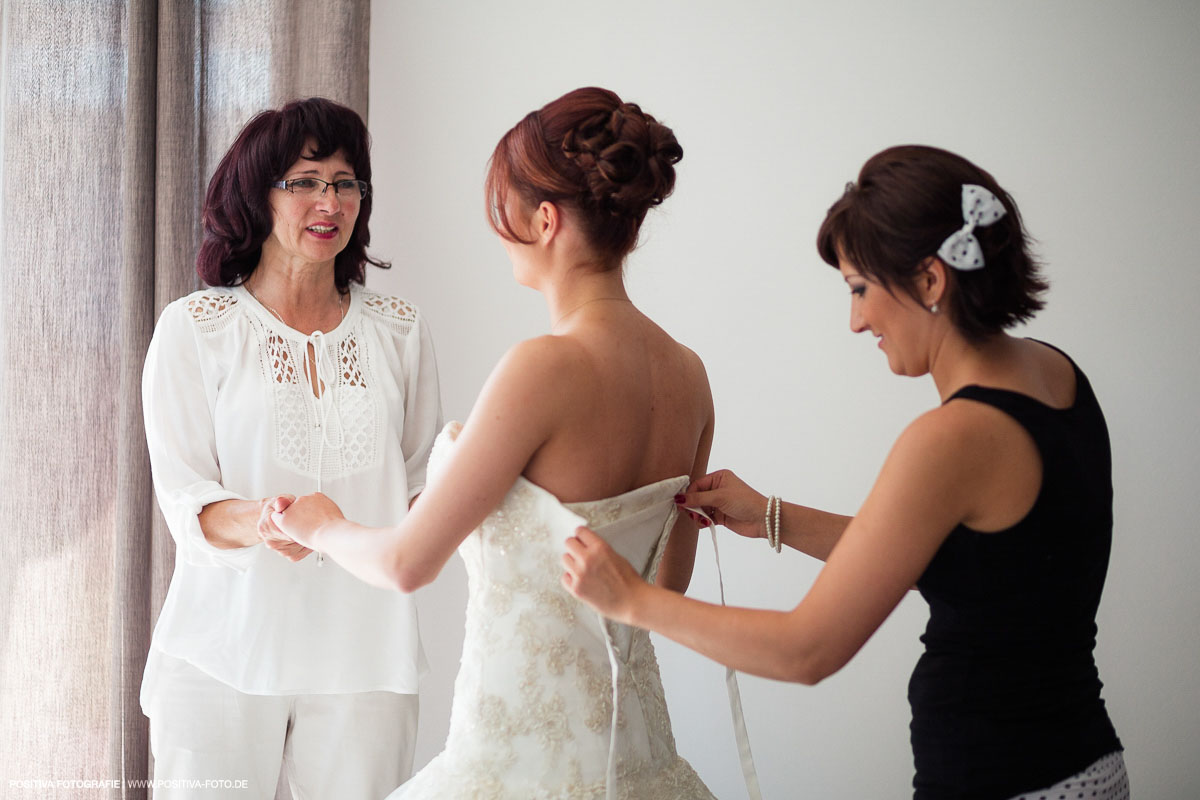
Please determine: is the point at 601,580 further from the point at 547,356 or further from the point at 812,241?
the point at 812,241

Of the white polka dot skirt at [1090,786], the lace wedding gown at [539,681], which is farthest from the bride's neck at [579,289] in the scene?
the white polka dot skirt at [1090,786]

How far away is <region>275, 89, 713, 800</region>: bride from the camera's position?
1.44m

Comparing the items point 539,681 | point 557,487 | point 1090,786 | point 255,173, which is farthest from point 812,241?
point 1090,786

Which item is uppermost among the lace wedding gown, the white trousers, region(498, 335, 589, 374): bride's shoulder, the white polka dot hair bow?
the white polka dot hair bow

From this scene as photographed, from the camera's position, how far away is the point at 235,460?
6.59 ft

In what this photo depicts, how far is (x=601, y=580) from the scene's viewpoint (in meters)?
1.34

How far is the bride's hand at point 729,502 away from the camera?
1.75 metres

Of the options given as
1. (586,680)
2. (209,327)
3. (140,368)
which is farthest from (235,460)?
(586,680)

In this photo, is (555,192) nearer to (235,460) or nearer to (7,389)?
(235,460)

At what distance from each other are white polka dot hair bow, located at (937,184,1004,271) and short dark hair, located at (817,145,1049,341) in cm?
2

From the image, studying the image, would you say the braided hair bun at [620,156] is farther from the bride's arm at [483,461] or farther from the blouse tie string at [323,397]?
the blouse tie string at [323,397]

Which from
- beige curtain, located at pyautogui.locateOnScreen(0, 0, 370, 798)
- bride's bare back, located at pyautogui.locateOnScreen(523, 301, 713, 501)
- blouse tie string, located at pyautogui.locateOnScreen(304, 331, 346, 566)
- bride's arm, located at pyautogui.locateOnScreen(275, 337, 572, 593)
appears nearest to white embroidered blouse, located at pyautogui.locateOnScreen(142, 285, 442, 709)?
blouse tie string, located at pyautogui.locateOnScreen(304, 331, 346, 566)

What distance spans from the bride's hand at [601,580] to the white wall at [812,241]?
1.53 m

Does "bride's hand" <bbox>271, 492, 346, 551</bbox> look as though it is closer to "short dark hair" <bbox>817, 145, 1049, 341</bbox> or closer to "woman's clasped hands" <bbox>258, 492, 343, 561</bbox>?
"woman's clasped hands" <bbox>258, 492, 343, 561</bbox>
